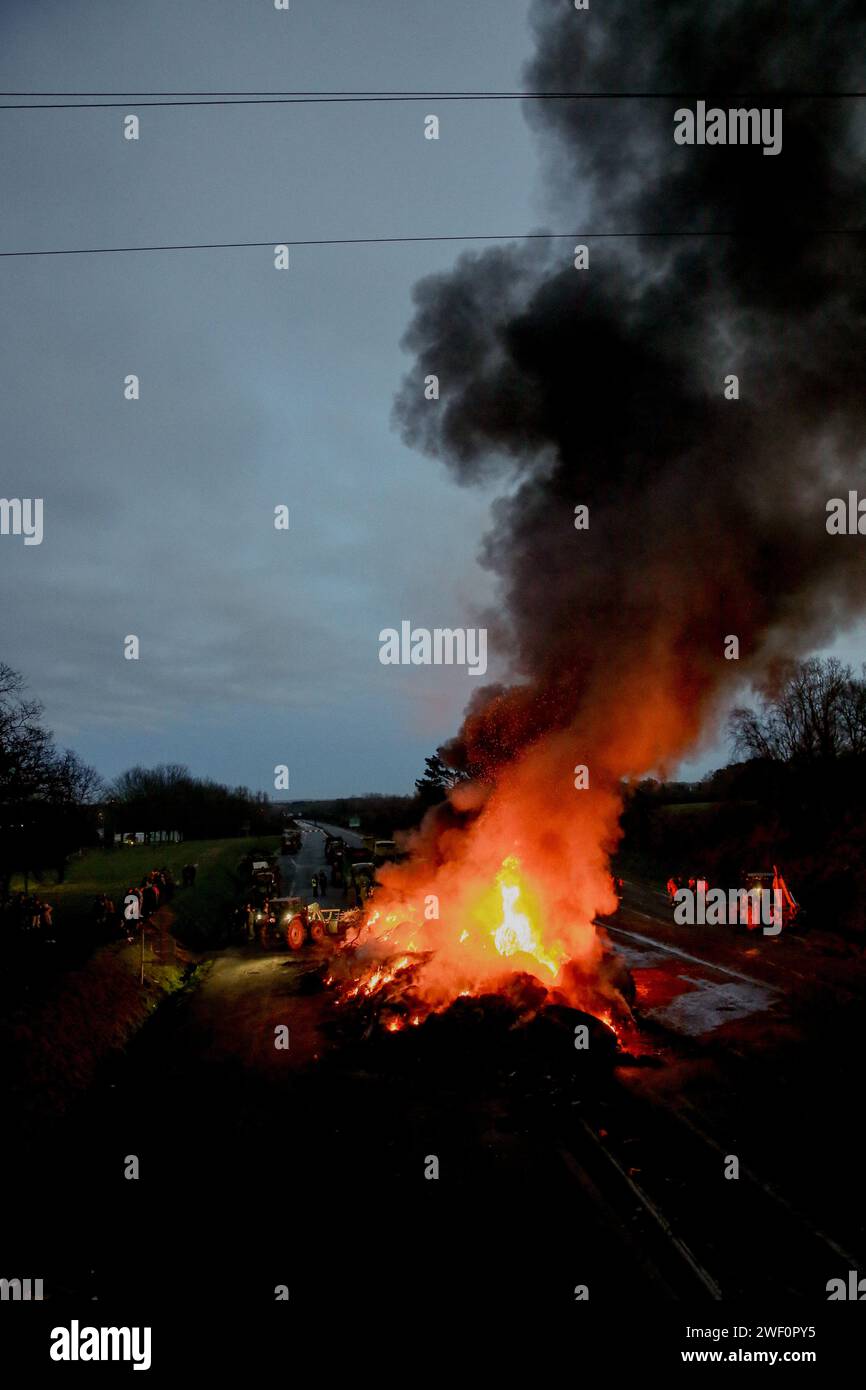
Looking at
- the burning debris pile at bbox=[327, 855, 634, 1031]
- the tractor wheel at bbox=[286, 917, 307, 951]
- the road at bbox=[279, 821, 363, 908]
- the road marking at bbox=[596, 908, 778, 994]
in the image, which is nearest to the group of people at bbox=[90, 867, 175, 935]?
the tractor wheel at bbox=[286, 917, 307, 951]

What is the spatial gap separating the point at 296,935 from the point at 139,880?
16049 millimetres

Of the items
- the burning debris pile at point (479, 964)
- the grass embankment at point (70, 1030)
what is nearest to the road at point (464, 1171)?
the grass embankment at point (70, 1030)

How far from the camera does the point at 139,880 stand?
37.9m

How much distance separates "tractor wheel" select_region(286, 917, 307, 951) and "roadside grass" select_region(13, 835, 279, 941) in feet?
15.6

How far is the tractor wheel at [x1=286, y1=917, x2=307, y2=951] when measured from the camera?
2556 centimetres

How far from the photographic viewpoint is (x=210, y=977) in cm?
2180

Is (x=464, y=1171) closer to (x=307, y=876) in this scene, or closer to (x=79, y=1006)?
(x=79, y=1006)

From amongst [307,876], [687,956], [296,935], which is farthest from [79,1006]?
[307,876]

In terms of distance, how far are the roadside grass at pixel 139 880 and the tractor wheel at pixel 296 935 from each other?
187 inches

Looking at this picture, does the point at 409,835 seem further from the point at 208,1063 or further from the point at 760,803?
the point at 760,803

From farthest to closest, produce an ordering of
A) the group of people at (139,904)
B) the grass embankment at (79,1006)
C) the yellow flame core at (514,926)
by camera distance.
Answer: the group of people at (139,904)
the yellow flame core at (514,926)
the grass embankment at (79,1006)

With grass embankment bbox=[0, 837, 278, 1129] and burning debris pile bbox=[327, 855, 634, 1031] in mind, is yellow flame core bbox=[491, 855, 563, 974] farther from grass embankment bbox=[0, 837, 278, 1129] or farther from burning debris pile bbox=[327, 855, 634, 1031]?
grass embankment bbox=[0, 837, 278, 1129]

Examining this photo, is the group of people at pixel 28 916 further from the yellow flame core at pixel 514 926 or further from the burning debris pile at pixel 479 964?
the yellow flame core at pixel 514 926

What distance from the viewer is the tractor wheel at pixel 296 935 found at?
25.6m
